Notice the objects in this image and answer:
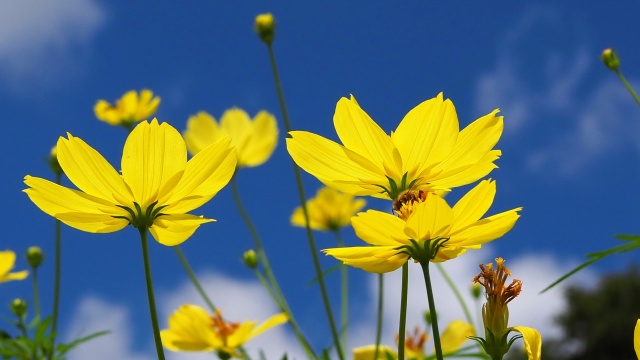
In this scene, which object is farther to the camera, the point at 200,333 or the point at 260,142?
the point at 260,142

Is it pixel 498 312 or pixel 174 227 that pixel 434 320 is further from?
pixel 174 227

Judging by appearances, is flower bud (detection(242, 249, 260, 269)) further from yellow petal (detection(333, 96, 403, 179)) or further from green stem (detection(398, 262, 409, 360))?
green stem (detection(398, 262, 409, 360))

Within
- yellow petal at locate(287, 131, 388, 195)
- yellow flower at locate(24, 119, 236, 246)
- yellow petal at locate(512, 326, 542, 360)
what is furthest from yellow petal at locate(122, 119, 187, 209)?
yellow petal at locate(512, 326, 542, 360)

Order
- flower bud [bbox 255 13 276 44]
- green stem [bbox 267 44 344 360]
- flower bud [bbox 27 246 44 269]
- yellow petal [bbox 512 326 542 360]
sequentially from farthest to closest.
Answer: flower bud [bbox 27 246 44 269], flower bud [bbox 255 13 276 44], green stem [bbox 267 44 344 360], yellow petal [bbox 512 326 542 360]

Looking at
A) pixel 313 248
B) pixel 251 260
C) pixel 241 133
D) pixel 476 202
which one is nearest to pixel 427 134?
pixel 476 202

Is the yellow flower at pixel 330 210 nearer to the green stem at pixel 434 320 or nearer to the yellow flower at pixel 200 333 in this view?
the yellow flower at pixel 200 333

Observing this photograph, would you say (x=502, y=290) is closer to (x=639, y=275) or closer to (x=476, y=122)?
(x=476, y=122)

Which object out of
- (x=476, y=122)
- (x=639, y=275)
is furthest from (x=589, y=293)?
(x=476, y=122)
